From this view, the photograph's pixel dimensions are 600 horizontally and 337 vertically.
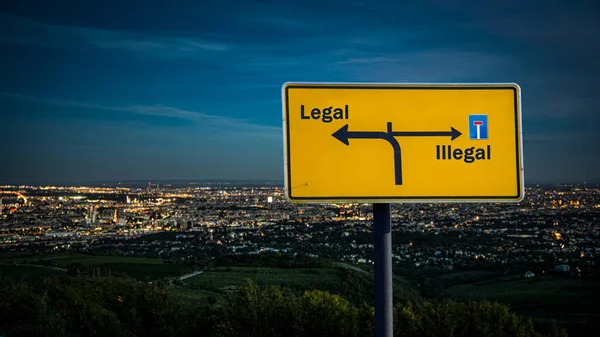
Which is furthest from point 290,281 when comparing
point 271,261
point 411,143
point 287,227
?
point 411,143

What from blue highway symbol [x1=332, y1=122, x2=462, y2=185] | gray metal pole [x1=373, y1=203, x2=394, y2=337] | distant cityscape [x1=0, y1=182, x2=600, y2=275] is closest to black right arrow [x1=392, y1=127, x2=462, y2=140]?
blue highway symbol [x1=332, y1=122, x2=462, y2=185]

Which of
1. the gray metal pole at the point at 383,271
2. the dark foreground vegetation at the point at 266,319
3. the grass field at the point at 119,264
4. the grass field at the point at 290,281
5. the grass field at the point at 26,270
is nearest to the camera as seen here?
the gray metal pole at the point at 383,271

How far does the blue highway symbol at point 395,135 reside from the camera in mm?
2562

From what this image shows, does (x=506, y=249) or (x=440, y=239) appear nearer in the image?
(x=506, y=249)

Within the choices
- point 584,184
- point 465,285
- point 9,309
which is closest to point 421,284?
point 465,285

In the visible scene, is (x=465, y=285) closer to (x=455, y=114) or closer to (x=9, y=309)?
(x=9, y=309)

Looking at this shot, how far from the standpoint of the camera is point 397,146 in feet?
8.45

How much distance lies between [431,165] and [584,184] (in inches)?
2144

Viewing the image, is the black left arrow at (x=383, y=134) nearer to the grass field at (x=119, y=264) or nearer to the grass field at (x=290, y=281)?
the grass field at (x=290, y=281)

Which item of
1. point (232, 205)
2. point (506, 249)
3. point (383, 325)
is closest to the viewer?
point (383, 325)

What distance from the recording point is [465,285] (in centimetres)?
3800

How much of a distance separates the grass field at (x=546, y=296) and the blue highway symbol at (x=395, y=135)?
78.0 feet

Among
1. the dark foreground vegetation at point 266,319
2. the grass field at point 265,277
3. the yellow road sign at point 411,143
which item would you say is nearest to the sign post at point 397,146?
the yellow road sign at point 411,143

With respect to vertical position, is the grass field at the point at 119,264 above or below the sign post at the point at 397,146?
below
